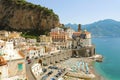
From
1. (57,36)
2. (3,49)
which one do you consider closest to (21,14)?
(57,36)

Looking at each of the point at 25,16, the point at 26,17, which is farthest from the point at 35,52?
the point at 25,16

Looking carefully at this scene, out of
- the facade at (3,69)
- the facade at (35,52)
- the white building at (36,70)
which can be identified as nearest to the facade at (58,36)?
the facade at (35,52)

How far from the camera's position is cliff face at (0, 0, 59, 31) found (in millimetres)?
112312

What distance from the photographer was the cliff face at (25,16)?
112 metres

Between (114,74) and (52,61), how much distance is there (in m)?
21.3

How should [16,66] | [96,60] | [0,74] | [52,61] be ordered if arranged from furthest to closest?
[96,60] < [52,61] < [16,66] < [0,74]

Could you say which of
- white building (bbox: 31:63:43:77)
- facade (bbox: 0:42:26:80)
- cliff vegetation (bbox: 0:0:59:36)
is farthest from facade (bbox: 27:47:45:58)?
facade (bbox: 0:42:26:80)

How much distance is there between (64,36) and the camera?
9762 centimetres

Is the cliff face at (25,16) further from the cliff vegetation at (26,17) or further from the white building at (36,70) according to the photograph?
the white building at (36,70)

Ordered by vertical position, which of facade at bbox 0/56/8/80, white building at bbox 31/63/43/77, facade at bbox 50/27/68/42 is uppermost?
facade at bbox 50/27/68/42

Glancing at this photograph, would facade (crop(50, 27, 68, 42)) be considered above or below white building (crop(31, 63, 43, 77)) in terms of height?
above

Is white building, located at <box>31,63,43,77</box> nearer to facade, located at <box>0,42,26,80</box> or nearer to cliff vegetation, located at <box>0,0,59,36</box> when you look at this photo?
facade, located at <box>0,42,26,80</box>

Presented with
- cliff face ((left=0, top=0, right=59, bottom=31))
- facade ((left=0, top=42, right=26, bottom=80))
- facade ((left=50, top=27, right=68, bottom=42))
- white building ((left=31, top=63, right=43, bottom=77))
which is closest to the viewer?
facade ((left=0, top=42, right=26, bottom=80))

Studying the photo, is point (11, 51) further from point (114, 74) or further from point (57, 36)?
point (57, 36)
